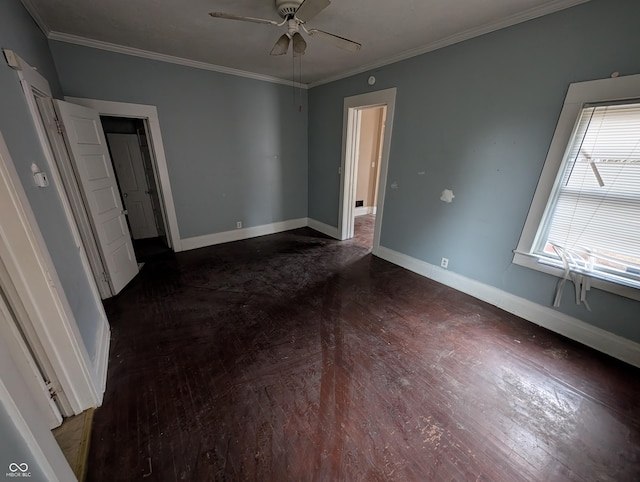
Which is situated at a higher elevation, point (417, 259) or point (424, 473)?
point (417, 259)

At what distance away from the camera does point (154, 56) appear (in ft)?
9.91

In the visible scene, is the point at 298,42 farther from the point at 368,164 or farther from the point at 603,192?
the point at 368,164

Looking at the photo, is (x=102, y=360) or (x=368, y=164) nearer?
(x=102, y=360)

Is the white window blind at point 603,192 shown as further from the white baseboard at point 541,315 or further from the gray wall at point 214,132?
the gray wall at point 214,132

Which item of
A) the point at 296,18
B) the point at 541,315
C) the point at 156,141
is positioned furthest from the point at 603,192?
the point at 156,141

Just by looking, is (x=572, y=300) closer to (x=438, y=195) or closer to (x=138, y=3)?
(x=438, y=195)

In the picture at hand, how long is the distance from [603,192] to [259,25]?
3186 mm

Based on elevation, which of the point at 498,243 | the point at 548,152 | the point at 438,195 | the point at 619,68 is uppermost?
the point at 619,68

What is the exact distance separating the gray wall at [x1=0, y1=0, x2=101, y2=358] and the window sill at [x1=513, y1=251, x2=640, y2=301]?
11.7ft

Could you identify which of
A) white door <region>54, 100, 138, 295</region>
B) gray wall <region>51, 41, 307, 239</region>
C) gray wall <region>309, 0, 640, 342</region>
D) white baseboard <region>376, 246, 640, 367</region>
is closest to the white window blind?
gray wall <region>309, 0, 640, 342</region>

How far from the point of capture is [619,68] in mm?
1704

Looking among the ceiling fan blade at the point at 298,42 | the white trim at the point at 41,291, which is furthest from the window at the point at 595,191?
the white trim at the point at 41,291

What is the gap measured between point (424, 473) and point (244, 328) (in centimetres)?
162

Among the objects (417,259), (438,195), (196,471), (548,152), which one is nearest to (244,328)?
(196,471)
